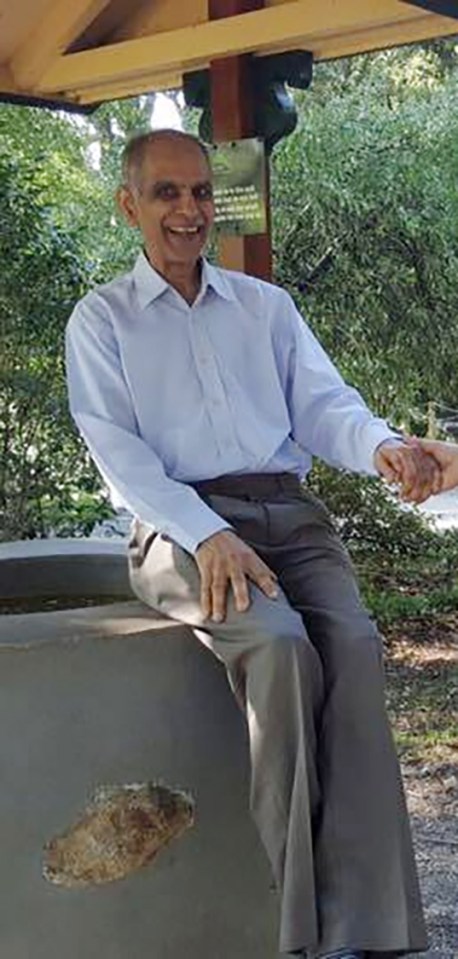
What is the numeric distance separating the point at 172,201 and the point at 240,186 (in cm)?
143

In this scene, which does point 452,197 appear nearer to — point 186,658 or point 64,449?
point 64,449

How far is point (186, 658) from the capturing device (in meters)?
2.24

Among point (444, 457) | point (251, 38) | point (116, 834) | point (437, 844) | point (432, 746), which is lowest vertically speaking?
point (432, 746)

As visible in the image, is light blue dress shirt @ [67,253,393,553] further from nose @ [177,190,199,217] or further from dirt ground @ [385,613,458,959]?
dirt ground @ [385,613,458,959]

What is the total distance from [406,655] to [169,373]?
3288 mm

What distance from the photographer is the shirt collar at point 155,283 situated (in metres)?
2.49

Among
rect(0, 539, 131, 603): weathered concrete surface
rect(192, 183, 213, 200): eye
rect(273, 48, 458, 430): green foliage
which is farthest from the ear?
rect(273, 48, 458, 430): green foliage

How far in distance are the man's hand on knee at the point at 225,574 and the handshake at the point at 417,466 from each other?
0.33m

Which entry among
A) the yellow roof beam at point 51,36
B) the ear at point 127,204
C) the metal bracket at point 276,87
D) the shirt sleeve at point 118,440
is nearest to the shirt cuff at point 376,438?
the shirt sleeve at point 118,440

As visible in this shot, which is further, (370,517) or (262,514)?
(370,517)

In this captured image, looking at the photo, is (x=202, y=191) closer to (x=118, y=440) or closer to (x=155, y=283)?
(x=155, y=283)

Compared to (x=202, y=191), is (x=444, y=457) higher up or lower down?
lower down

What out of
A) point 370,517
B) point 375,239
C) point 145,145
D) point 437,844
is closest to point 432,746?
point 437,844

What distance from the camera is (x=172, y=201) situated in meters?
2.47
